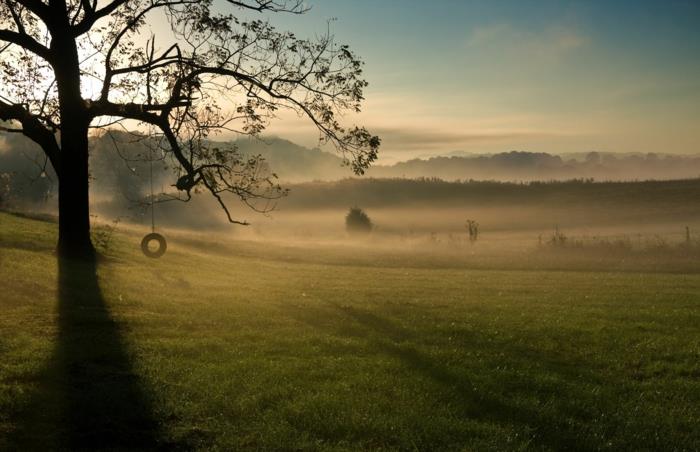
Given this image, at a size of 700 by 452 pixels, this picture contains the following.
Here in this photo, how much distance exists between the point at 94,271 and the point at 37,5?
1019cm

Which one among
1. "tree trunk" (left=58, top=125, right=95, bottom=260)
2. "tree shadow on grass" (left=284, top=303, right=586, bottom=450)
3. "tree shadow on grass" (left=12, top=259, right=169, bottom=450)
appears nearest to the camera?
"tree shadow on grass" (left=12, top=259, right=169, bottom=450)

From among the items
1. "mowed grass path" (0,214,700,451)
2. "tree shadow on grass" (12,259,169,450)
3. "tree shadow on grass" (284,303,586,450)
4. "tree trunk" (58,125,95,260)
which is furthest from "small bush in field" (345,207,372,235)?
"tree shadow on grass" (12,259,169,450)

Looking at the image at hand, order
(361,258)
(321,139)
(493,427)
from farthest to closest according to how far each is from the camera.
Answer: (361,258) → (321,139) → (493,427)

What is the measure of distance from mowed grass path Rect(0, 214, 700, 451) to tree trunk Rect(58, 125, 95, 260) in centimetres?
218

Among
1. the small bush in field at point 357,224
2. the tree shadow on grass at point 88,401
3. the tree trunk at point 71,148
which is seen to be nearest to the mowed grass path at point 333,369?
the tree shadow on grass at point 88,401

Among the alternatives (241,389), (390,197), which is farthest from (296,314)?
(390,197)

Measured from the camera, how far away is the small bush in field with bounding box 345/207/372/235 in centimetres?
7969

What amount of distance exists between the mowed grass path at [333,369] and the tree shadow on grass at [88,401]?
34 mm

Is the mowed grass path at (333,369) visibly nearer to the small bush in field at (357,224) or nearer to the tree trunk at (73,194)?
the tree trunk at (73,194)

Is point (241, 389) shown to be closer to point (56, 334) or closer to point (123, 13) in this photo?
point (56, 334)

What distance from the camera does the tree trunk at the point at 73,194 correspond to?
80.2ft

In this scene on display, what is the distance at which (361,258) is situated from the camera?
46062mm

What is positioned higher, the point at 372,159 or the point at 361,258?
the point at 372,159

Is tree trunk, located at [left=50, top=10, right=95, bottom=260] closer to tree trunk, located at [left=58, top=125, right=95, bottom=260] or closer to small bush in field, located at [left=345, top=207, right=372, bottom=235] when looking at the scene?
tree trunk, located at [left=58, top=125, right=95, bottom=260]
